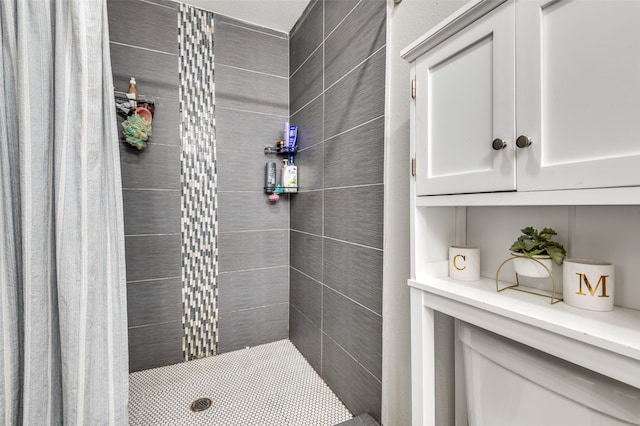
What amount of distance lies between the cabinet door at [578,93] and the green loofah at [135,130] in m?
1.69

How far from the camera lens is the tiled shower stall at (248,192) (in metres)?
1.34

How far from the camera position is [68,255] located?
837 mm

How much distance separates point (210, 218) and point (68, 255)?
1020 millimetres

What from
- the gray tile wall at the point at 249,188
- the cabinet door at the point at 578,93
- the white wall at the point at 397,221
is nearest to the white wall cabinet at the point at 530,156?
the cabinet door at the point at 578,93

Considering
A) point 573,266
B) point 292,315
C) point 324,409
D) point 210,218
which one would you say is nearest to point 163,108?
point 210,218

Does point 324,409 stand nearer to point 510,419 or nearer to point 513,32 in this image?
point 510,419

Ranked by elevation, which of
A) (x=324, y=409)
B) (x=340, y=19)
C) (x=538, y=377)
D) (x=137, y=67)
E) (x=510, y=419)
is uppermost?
(x=340, y=19)

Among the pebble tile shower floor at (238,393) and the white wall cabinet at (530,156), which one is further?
the pebble tile shower floor at (238,393)

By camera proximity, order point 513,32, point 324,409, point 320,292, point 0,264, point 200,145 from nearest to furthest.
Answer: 1. point 513,32
2. point 0,264
3. point 324,409
4. point 320,292
5. point 200,145

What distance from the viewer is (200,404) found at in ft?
4.68

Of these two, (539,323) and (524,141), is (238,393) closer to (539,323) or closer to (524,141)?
(539,323)

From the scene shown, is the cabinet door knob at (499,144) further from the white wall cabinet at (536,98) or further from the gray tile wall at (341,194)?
the gray tile wall at (341,194)

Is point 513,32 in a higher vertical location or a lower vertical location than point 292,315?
higher

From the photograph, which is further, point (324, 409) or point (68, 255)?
point (324, 409)
